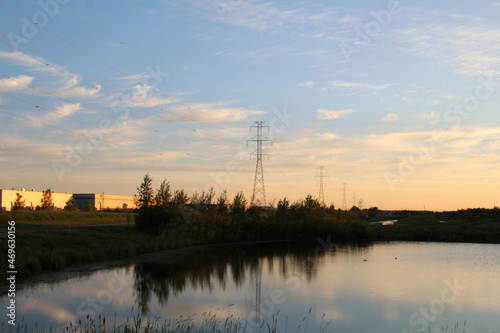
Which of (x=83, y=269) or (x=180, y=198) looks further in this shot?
(x=180, y=198)

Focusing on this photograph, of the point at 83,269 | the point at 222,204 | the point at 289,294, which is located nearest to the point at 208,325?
the point at 289,294

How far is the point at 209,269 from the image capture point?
25.0 meters

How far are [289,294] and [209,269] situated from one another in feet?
25.2

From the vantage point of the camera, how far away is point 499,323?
13953 millimetres

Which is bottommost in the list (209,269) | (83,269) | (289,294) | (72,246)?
(289,294)

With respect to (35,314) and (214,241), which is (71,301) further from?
(214,241)

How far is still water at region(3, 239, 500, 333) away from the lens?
547 inches

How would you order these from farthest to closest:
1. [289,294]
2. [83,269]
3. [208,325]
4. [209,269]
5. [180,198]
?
[180,198] < [209,269] < [83,269] < [289,294] < [208,325]

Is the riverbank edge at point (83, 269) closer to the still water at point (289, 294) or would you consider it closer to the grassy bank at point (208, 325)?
the still water at point (289, 294)

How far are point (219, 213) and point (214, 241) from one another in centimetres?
322

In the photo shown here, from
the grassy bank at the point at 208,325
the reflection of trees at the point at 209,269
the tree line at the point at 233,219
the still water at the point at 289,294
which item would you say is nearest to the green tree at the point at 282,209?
the tree line at the point at 233,219

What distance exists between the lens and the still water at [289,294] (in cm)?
1391

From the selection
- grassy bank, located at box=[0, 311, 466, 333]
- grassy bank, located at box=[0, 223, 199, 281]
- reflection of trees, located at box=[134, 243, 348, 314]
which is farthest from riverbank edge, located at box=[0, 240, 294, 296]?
grassy bank, located at box=[0, 311, 466, 333]

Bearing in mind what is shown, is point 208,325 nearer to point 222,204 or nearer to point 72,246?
point 72,246
